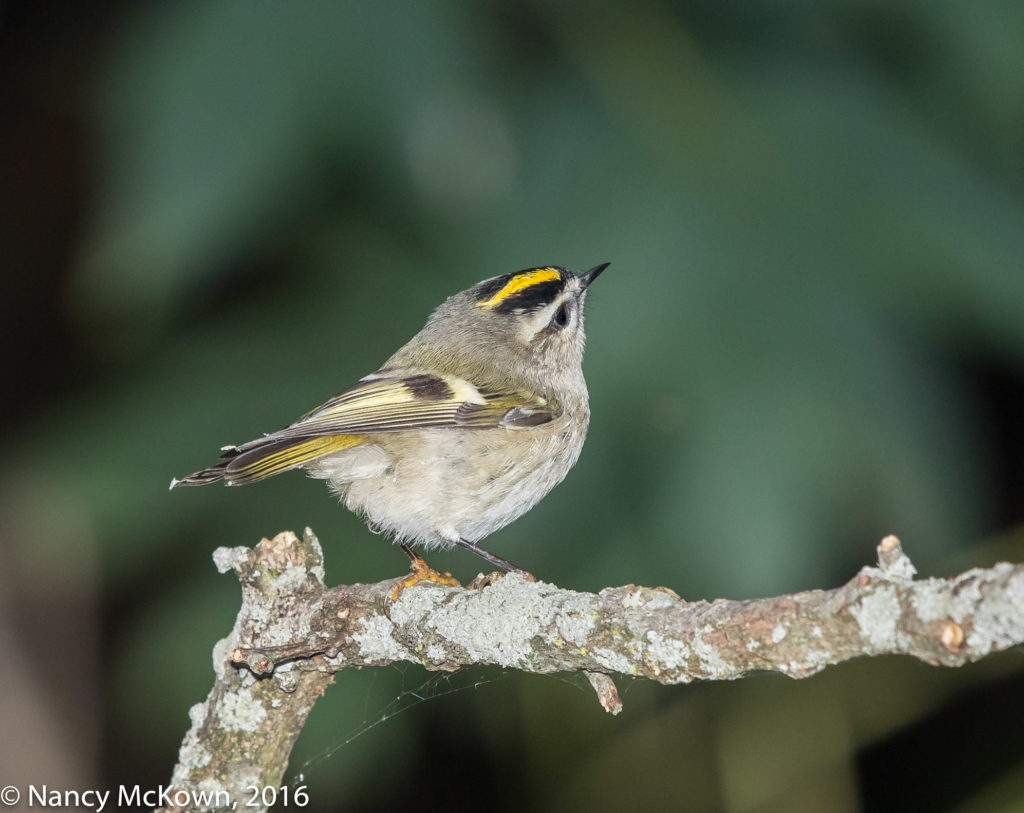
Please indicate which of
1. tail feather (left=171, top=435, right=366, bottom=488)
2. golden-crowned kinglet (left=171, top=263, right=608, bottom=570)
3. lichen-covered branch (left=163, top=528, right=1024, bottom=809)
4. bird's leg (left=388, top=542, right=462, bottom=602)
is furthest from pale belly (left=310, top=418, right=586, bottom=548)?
lichen-covered branch (left=163, top=528, right=1024, bottom=809)

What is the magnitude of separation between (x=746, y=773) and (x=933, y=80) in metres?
2.20

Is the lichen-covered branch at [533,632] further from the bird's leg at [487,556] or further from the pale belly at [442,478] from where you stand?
the bird's leg at [487,556]

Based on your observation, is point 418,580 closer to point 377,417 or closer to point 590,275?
point 377,417

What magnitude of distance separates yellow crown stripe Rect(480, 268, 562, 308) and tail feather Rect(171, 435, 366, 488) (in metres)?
0.80

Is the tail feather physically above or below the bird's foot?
above

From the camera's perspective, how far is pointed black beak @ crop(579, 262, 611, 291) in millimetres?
3003

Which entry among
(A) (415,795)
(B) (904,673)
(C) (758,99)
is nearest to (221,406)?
(A) (415,795)

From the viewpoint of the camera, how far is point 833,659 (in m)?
1.27

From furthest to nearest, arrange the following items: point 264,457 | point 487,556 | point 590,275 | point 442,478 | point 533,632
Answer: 1. point 590,275
2. point 487,556
3. point 442,478
4. point 264,457
5. point 533,632

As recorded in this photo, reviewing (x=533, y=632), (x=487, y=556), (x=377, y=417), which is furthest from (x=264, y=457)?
(x=533, y=632)

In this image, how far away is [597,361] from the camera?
2.75 meters

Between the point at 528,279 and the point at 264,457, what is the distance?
109 cm

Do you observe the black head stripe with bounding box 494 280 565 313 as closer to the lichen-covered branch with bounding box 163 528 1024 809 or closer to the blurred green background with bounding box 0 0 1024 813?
the blurred green background with bounding box 0 0 1024 813

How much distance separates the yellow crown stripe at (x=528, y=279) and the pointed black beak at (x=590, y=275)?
2.9 inches
